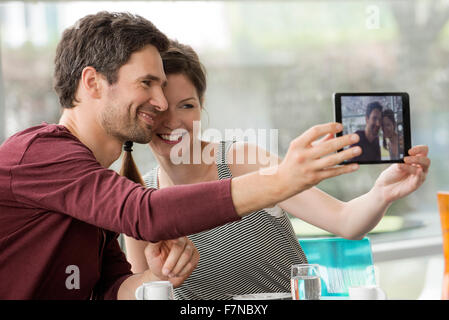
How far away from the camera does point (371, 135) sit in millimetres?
1273

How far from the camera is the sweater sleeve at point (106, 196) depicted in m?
1.14

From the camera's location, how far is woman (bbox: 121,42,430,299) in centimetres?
190

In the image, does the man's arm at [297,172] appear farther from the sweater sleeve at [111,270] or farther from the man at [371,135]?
the sweater sleeve at [111,270]

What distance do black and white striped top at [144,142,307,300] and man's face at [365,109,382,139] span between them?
2.73 feet

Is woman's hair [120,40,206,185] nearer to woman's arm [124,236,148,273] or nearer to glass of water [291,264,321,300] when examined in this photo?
woman's arm [124,236,148,273]

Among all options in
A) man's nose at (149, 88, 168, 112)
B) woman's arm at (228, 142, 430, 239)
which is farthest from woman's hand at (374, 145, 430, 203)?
man's nose at (149, 88, 168, 112)

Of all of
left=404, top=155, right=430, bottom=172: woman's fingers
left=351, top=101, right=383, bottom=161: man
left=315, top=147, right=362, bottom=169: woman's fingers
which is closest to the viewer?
left=315, top=147, right=362, bottom=169: woman's fingers

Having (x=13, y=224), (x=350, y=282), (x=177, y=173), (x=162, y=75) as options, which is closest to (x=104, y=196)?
(x=13, y=224)

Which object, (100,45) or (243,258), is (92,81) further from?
(243,258)

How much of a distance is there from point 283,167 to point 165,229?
281mm

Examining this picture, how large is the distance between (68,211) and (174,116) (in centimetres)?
71

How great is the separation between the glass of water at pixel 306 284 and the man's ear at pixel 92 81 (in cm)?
73

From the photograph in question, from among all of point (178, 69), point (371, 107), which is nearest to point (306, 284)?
point (371, 107)

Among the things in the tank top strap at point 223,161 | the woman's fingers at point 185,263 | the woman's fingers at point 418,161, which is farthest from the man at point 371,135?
the tank top strap at point 223,161
